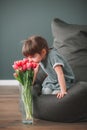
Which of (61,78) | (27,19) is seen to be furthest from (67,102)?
(27,19)

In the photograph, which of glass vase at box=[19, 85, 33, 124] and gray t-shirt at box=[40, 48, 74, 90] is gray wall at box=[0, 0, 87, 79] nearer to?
gray t-shirt at box=[40, 48, 74, 90]

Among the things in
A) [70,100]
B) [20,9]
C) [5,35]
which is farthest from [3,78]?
[70,100]

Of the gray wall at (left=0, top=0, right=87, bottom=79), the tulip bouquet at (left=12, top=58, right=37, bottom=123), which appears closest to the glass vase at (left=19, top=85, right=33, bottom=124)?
the tulip bouquet at (left=12, top=58, right=37, bottom=123)

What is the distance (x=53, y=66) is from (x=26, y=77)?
256 mm

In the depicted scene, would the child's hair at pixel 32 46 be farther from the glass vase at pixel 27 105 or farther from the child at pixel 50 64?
the glass vase at pixel 27 105

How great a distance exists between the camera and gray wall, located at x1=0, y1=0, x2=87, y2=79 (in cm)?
491

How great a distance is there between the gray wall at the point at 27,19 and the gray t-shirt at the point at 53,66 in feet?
6.79

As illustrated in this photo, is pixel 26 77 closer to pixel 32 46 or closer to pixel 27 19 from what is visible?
pixel 32 46

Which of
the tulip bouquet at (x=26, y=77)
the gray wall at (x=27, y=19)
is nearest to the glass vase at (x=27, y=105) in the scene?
the tulip bouquet at (x=26, y=77)

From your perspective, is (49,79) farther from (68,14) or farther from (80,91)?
(68,14)

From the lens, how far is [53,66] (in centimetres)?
277

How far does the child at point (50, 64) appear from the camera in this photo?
8.80 feet

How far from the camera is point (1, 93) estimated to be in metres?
4.19

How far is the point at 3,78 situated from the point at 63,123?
2.39m
